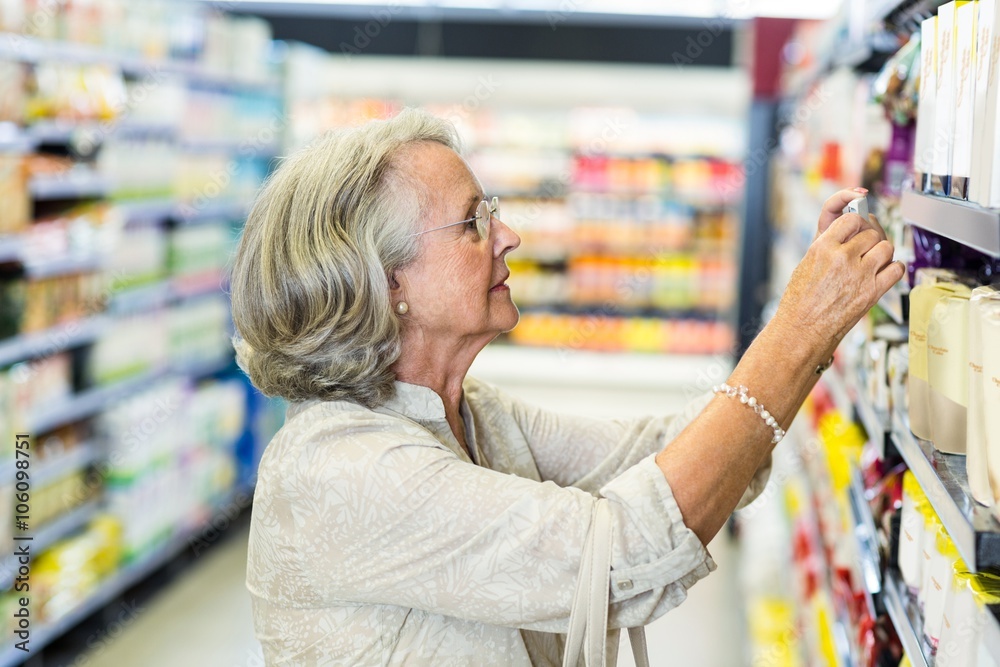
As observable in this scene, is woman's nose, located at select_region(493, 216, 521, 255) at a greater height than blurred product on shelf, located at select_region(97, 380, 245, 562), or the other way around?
woman's nose, located at select_region(493, 216, 521, 255)

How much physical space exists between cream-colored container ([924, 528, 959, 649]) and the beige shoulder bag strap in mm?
433

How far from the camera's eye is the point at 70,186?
12.9 ft

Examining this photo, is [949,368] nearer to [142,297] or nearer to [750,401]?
[750,401]

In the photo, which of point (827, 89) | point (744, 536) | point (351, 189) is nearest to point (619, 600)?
point (351, 189)

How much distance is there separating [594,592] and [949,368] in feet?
1.69

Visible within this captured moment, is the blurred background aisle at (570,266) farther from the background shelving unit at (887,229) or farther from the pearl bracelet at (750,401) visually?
the pearl bracelet at (750,401)

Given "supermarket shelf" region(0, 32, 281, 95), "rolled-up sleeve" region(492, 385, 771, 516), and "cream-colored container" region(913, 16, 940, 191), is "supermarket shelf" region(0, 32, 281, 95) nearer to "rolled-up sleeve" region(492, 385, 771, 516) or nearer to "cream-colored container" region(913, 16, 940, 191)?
"rolled-up sleeve" region(492, 385, 771, 516)

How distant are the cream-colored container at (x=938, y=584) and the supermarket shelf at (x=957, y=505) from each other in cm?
9

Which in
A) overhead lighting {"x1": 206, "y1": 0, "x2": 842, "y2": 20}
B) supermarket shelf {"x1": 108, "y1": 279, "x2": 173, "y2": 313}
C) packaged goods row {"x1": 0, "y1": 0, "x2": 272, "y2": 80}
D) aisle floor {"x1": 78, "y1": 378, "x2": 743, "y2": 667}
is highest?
overhead lighting {"x1": 206, "y1": 0, "x2": 842, "y2": 20}

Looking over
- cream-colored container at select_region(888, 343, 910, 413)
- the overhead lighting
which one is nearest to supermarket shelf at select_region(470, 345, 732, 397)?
the overhead lighting

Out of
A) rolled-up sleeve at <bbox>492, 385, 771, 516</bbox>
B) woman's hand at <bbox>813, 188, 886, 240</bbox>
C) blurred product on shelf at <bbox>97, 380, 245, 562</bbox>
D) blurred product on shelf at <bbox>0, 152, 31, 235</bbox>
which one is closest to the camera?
woman's hand at <bbox>813, 188, 886, 240</bbox>

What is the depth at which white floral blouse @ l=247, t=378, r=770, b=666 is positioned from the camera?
4.42 ft

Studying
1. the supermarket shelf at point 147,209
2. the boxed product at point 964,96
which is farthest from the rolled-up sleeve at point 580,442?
the supermarket shelf at point 147,209

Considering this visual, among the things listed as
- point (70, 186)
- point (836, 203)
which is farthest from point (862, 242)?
point (70, 186)
